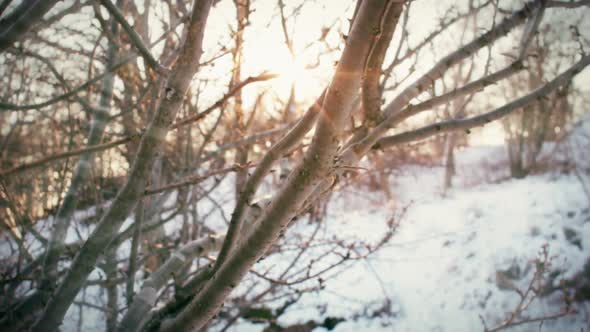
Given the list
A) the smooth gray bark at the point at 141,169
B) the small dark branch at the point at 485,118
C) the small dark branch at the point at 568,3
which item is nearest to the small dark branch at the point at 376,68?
the small dark branch at the point at 485,118

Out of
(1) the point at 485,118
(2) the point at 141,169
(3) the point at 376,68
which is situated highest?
(3) the point at 376,68

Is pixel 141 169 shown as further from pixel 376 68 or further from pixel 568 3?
pixel 568 3

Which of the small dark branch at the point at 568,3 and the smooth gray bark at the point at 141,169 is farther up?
the small dark branch at the point at 568,3

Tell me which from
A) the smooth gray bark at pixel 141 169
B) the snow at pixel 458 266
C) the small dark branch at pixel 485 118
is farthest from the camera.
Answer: the snow at pixel 458 266

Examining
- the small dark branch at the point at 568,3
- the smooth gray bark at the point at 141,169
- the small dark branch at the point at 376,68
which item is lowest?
the smooth gray bark at the point at 141,169

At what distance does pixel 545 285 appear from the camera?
5.10 m

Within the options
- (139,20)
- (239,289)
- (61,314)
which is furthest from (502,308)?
(139,20)

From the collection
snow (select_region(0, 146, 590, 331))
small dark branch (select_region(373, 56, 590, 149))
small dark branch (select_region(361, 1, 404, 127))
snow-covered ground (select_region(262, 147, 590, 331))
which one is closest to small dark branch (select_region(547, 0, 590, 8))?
small dark branch (select_region(373, 56, 590, 149))

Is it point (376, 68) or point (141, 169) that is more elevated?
point (376, 68)

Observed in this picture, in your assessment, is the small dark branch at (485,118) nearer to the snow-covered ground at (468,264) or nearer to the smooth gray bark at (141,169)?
the smooth gray bark at (141,169)

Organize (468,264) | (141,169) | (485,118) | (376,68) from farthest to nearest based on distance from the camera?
(468,264), (485,118), (376,68), (141,169)

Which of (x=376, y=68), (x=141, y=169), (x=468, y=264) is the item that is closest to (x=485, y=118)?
(x=376, y=68)

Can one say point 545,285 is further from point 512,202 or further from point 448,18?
point 448,18

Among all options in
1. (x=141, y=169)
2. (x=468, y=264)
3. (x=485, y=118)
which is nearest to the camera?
(x=141, y=169)
